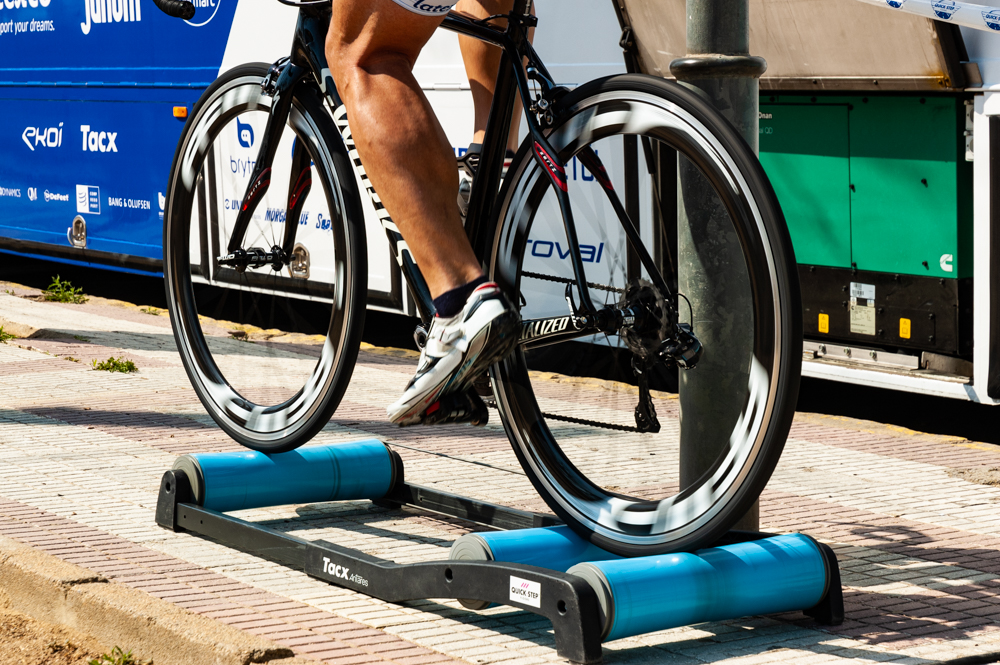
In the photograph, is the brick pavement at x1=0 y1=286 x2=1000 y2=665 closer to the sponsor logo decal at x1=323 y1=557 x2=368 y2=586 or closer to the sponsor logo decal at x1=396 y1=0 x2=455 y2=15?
the sponsor logo decal at x1=323 y1=557 x2=368 y2=586

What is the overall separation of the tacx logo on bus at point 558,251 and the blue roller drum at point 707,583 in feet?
2.51

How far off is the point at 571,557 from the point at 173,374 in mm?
4715

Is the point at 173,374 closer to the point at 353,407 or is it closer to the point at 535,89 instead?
the point at 353,407

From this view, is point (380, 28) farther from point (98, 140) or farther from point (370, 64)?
point (98, 140)

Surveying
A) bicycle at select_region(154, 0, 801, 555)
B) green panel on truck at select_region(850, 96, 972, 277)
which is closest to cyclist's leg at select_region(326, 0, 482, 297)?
bicycle at select_region(154, 0, 801, 555)

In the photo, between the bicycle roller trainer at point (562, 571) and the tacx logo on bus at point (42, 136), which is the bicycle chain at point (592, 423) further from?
the tacx logo on bus at point (42, 136)

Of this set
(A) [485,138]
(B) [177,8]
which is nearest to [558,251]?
(A) [485,138]

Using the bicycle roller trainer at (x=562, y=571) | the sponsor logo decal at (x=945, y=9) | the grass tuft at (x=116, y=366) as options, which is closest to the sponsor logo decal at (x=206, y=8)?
the grass tuft at (x=116, y=366)

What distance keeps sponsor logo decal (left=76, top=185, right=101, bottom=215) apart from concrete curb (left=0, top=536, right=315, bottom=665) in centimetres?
801

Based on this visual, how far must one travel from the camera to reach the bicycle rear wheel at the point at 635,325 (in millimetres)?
3105

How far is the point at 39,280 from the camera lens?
1419cm

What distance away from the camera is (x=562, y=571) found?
3.49m

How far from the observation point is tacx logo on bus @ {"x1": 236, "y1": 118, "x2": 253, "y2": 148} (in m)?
4.57

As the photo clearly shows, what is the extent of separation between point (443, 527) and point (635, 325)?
1.43 m
